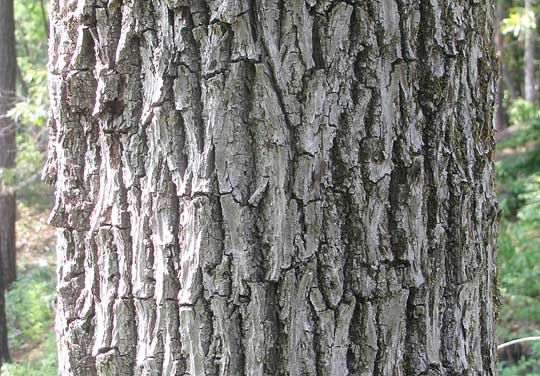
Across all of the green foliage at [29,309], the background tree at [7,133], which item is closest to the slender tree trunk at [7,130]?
the background tree at [7,133]

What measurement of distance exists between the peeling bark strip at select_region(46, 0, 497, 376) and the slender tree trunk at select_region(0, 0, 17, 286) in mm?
9421

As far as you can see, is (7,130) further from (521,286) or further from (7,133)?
(521,286)

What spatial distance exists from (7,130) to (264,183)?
37.5 ft

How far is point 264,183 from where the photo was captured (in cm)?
119

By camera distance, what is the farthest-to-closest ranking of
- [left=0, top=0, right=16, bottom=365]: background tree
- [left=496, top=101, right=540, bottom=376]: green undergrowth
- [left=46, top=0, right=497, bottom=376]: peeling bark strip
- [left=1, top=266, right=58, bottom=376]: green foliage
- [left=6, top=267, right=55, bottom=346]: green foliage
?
[left=0, top=0, right=16, bottom=365]: background tree
[left=6, top=267, right=55, bottom=346]: green foliage
[left=1, top=266, right=58, bottom=376]: green foliage
[left=496, top=101, right=540, bottom=376]: green undergrowth
[left=46, top=0, right=497, bottom=376]: peeling bark strip

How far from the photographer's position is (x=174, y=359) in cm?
124

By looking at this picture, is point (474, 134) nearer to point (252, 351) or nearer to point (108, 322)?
point (252, 351)

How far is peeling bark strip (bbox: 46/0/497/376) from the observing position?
1.19m

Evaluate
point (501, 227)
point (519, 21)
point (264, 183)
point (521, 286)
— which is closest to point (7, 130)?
point (501, 227)

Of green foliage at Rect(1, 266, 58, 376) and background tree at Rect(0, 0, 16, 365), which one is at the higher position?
background tree at Rect(0, 0, 16, 365)

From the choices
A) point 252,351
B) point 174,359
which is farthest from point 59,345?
point 252,351

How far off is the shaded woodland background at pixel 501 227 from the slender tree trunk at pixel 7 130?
38 centimetres

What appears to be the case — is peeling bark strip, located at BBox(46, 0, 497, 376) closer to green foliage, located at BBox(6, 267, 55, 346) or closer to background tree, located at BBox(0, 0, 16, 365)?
background tree, located at BBox(0, 0, 16, 365)

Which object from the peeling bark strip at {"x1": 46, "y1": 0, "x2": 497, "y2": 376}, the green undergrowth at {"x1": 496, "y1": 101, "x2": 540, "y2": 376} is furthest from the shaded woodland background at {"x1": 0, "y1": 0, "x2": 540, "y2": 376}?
the peeling bark strip at {"x1": 46, "y1": 0, "x2": 497, "y2": 376}
